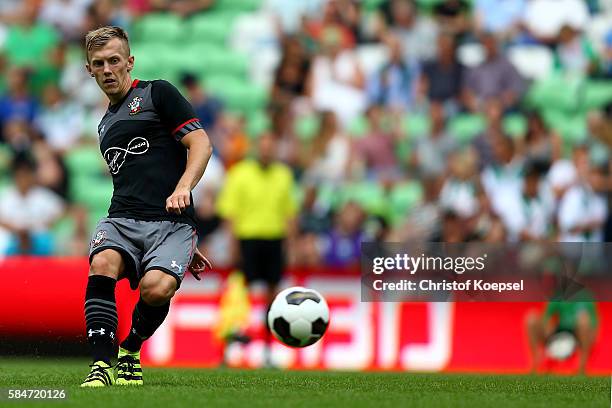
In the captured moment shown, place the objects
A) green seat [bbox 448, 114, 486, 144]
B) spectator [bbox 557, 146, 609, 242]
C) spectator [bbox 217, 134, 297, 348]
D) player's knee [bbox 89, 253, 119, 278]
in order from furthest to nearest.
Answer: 1. green seat [bbox 448, 114, 486, 144]
2. spectator [bbox 557, 146, 609, 242]
3. spectator [bbox 217, 134, 297, 348]
4. player's knee [bbox 89, 253, 119, 278]

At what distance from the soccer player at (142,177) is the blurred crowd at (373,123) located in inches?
198

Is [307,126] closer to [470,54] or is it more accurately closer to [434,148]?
[434,148]

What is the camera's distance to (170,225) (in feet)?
21.5

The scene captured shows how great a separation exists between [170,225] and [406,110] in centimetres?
844

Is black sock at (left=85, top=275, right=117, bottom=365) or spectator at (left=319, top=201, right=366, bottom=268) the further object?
spectator at (left=319, top=201, right=366, bottom=268)

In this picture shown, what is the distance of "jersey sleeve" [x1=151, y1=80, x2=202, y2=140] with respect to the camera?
652 cm

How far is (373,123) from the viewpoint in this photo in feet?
47.0

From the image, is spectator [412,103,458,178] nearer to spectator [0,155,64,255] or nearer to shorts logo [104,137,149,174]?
spectator [0,155,64,255]

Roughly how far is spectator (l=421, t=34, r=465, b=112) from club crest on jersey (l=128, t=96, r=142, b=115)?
8.26 metres

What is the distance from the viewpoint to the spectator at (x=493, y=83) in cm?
1455

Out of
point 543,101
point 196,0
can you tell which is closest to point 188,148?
point 543,101

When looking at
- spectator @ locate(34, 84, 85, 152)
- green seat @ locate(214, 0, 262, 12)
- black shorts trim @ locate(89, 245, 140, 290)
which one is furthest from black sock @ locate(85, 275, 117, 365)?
green seat @ locate(214, 0, 262, 12)

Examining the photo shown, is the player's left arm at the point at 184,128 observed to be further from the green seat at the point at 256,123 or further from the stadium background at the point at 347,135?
the green seat at the point at 256,123

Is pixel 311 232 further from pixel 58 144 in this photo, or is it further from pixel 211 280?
pixel 58 144
